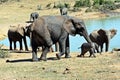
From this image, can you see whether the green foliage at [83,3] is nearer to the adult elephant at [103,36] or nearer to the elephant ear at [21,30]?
the elephant ear at [21,30]

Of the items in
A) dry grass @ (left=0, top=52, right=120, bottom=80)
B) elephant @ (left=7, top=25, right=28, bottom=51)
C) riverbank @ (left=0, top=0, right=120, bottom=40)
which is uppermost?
dry grass @ (left=0, top=52, right=120, bottom=80)

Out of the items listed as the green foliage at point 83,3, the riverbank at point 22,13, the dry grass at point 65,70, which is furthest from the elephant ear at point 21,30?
the green foliage at point 83,3

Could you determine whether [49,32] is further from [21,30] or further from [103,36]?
[21,30]

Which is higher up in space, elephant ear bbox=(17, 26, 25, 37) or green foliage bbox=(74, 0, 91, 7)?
elephant ear bbox=(17, 26, 25, 37)

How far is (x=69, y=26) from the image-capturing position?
46.3ft

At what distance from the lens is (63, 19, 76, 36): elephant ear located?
14.0 meters

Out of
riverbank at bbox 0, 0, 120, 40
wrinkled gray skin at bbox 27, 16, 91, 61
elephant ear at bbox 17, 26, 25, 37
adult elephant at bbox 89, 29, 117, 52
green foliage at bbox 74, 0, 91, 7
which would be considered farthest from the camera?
green foliage at bbox 74, 0, 91, 7

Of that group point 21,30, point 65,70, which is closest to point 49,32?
point 65,70

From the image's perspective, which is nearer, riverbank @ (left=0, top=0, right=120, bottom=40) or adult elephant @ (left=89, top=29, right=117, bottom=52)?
adult elephant @ (left=89, top=29, right=117, bottom=52)

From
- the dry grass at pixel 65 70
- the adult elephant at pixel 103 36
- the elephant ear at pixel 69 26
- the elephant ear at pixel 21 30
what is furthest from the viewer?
the elephant ear at pixel 21 30

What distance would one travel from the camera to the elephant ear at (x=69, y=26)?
14.0 m

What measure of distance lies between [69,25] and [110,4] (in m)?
36.2

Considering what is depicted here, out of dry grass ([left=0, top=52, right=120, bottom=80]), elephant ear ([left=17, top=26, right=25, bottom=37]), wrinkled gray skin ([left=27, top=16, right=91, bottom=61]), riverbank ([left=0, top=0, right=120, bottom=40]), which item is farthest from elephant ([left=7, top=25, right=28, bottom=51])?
riverbank ([left=0, top=0, right=120, bottom=40])

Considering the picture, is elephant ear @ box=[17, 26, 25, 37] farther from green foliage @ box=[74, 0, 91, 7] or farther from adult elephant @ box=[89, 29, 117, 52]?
green foliage @ box=[74, 0, 91, 7]
